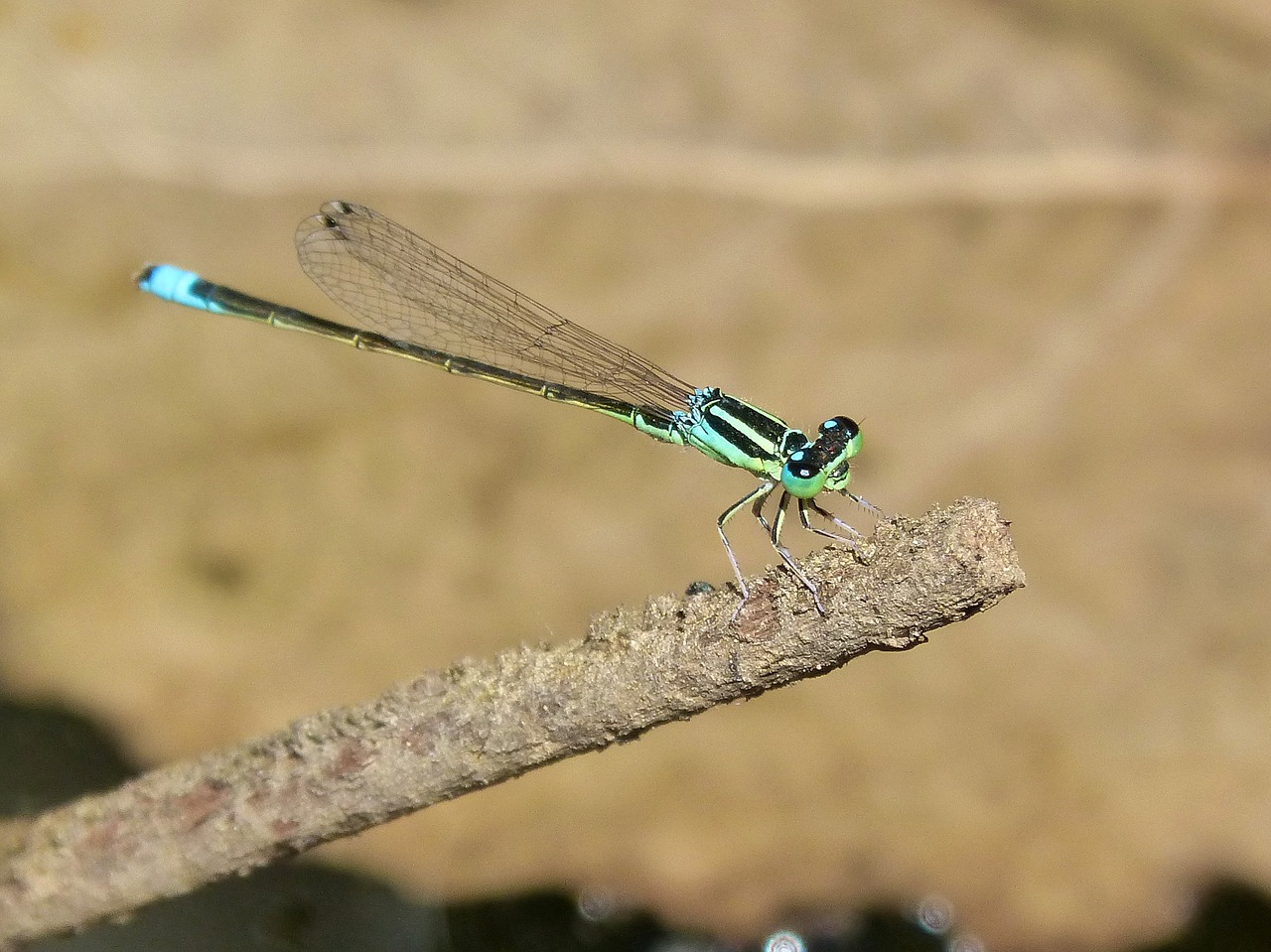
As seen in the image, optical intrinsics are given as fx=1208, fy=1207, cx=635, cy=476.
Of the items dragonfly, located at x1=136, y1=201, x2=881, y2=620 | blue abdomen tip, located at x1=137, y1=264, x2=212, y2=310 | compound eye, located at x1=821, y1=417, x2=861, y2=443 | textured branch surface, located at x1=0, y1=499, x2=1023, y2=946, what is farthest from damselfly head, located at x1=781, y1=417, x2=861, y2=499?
blue abdomen tip, located at x1=137, y1=264, x2=212, y2=310

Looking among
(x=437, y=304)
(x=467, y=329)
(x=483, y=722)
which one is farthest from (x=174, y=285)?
(x=483, y=722)

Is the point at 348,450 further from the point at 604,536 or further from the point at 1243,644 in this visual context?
the point at 1243,644

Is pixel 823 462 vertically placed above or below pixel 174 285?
below

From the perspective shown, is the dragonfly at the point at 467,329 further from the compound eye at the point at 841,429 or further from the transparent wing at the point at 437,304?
the compound eye at the point at 841,429

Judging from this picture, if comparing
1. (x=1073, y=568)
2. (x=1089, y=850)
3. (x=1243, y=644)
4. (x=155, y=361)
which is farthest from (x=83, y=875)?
(x=1243, y=644)

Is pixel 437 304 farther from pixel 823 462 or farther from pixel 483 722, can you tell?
pixel 483 722

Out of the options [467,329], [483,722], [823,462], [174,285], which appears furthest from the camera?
[467,329]

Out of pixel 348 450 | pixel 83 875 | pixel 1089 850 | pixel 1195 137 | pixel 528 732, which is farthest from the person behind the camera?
pixel 1195 137
